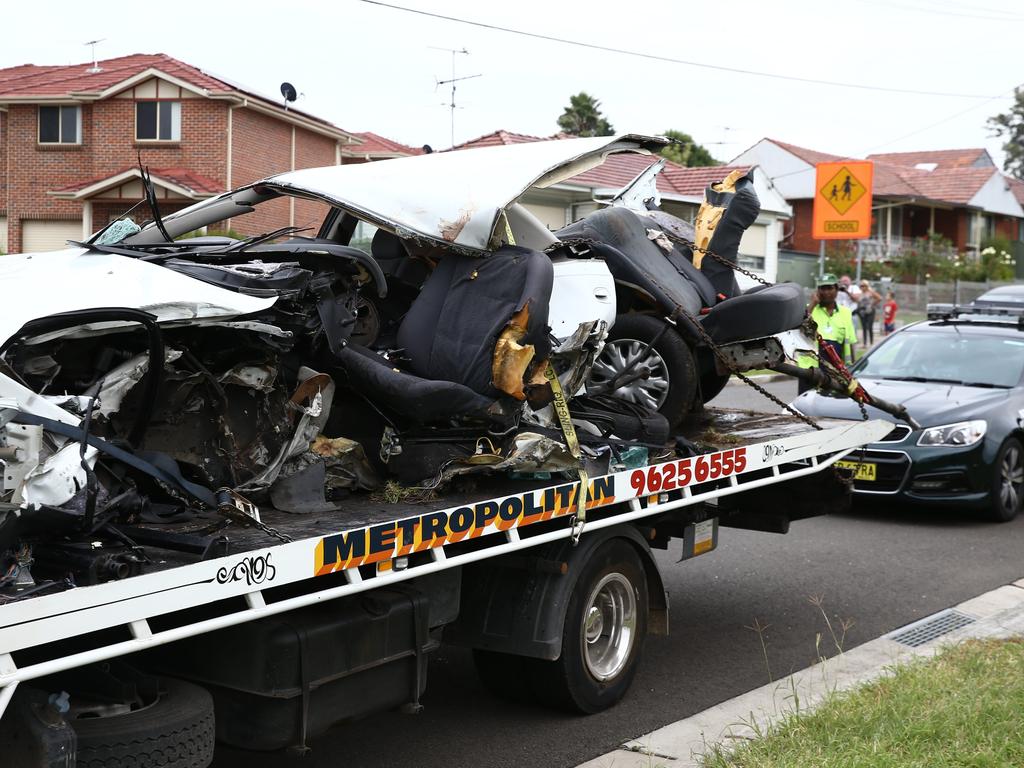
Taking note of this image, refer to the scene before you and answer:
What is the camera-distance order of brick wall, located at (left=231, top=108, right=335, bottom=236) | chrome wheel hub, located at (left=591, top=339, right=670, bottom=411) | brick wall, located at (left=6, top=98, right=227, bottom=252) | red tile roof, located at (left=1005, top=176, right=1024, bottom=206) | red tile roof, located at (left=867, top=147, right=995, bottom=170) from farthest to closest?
red tile roof, located at (left=867, top=147, right=995, bottom=170) → red tile roof, located at (left=1005, top=176, right=1024, bottom=206) → brick wall, located at (left=231, top=108, right=335, bottom=236) → brick wall, located at (left=6, top=98, right=227, bottom=252) → chrome wheel hub, located at (left=591, top=339, right=670, bottom=411)

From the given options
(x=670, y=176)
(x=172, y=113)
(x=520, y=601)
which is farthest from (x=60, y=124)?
(x=520, y=601)

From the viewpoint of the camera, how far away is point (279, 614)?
13.1 feet

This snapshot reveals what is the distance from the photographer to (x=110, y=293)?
13.4 feet

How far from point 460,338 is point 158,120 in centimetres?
3098

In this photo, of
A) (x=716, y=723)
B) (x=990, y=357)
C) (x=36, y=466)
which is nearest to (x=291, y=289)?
(x=36, y=466)

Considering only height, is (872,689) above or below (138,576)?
below

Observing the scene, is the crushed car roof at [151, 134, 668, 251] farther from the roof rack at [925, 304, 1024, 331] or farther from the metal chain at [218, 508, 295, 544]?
the roof rack at [925, 304, 1024, 331]

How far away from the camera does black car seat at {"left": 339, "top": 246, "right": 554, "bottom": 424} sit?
4.94 meters

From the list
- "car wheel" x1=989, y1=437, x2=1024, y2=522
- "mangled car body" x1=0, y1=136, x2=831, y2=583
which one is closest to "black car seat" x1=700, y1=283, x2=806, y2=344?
"mangled car body" x1=0, y1=136, x2=831, y2=583

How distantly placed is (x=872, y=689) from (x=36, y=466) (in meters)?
3.80

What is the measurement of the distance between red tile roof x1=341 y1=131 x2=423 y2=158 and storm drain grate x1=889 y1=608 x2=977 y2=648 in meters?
31.7

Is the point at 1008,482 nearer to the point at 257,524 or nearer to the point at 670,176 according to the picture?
the point at 257,524

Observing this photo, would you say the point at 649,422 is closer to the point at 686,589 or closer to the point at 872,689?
the point at 872,689

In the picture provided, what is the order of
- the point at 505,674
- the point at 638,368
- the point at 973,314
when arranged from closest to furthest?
the point at 505,674
the point at 638,368
the point at 973,314
